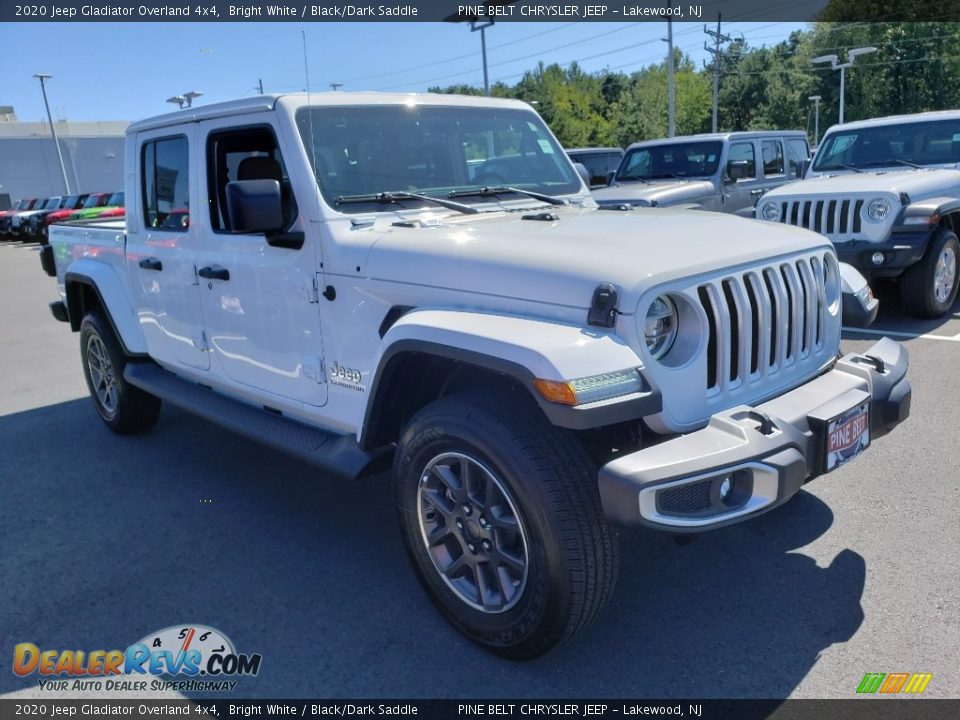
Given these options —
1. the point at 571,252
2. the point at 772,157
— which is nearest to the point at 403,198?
the point at 571,252

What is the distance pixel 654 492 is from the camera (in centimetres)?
234

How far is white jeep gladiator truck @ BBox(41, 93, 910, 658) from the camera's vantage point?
8.22 ft

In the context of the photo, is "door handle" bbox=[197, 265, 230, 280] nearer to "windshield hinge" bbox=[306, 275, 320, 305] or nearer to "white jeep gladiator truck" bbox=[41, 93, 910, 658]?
"white jeep gladiator truck" bbox=[41, 93, 910, 658]

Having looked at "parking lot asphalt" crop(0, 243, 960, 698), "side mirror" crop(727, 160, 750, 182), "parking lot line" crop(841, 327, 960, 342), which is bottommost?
"parking lot line" crop(841, 327, 960, 342)

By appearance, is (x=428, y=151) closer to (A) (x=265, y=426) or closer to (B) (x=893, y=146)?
(A) (x=265, y=426)

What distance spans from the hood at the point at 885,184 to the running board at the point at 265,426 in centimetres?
605

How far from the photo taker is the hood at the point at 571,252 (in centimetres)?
266

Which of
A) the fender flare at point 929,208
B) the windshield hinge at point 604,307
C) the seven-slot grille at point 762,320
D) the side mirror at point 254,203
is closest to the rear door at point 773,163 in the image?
the fender flare at point 929,208

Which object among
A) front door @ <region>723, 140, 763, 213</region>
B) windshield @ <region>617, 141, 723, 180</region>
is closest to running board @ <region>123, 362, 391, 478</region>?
front door @ <region>723, 140, 763, 213</region>

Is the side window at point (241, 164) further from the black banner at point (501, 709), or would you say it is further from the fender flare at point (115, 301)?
the black banner at point (501, 709)

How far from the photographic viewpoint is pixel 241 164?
3904 mm

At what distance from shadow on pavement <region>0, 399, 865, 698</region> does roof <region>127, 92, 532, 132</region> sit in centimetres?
208

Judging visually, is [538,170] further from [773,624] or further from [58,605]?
[58,605]

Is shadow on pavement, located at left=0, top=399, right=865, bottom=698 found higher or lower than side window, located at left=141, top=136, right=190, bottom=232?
lower
